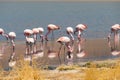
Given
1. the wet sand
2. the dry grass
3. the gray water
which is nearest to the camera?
the dry grass

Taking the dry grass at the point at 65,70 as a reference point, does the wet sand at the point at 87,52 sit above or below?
below

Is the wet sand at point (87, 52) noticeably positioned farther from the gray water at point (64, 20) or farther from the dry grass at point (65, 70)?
the gray water at point (64, 20)

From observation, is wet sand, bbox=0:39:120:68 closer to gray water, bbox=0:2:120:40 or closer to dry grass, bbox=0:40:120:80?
dry grass, bbox=0:40:120:80

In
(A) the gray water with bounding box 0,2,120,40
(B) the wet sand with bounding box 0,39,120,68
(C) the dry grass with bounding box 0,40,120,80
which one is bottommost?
(A) the gray water with bounding box 0,2,120,40

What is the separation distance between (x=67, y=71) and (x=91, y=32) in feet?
49.8

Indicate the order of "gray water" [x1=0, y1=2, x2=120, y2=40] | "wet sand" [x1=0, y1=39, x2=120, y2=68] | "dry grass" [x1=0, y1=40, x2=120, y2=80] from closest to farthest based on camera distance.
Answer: "dry grass" [x1=0, y1=40, x2=120, y2=80] < "wet sand" [x1=0, y1=39, x2=120, y2=68] < "gray water" [x1=0, y1=2, x2=120, y2=40]

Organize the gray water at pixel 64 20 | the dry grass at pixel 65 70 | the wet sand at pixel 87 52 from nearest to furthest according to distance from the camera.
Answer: the dry grass at pixel 65 70 → the wet sand at pixel 87 52 → the gray water at pixel 64 20

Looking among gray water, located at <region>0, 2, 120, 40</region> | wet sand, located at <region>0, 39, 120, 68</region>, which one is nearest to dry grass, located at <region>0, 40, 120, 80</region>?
wet sand, located at <region>0, 39, 120, 68</region>

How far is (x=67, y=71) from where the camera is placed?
14742 mm

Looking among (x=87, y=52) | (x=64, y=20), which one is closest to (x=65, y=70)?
(x=87, y=52)

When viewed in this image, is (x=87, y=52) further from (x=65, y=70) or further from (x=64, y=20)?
(x=64, y=20)

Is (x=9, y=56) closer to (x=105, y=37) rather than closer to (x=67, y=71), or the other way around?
(x=67, y=71)

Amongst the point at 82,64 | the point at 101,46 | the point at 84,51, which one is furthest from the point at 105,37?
the point at 82,64

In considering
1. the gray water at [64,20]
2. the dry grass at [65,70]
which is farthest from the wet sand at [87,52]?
the gray water at [64,20]
